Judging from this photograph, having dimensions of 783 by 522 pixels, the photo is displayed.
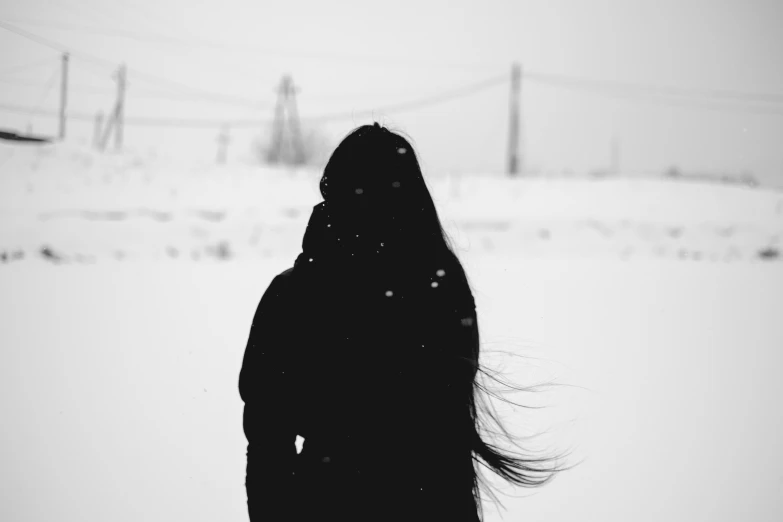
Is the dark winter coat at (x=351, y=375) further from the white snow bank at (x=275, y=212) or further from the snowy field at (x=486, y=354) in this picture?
the white snow bank at (x=275, y=212)

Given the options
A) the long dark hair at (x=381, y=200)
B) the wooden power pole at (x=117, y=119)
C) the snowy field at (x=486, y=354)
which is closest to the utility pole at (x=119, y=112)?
the wooden power pole at (x=117, y=119)

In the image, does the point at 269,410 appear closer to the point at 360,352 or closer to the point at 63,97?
the point at 360,352

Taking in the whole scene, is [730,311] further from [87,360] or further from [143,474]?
[87,360]

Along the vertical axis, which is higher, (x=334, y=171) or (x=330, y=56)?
(x=330, y=56)

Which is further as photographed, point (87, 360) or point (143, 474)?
point (87, 360)

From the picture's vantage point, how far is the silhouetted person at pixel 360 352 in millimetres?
1211

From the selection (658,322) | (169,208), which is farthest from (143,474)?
(169,208)

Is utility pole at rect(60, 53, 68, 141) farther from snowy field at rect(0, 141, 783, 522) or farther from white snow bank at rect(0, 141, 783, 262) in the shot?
snowy field at rect(0, 141, 783, 522)

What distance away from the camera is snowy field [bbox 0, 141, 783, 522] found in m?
2.95

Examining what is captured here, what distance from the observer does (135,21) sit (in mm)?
37344

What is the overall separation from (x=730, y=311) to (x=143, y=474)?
6368mm

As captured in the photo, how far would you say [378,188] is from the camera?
124 centimetres

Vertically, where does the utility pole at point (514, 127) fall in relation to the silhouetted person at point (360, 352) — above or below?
above

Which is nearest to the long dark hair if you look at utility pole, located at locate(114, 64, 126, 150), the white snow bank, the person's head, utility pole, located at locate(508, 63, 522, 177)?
the person's head
